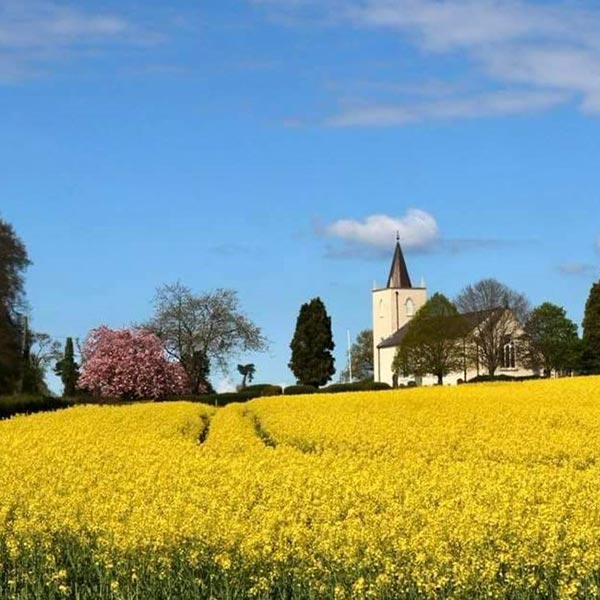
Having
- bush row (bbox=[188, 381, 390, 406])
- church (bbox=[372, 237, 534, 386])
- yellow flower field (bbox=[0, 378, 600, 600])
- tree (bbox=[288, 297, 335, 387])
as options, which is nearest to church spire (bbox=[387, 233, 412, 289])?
church (bbox=[372, 237, 534, 386])

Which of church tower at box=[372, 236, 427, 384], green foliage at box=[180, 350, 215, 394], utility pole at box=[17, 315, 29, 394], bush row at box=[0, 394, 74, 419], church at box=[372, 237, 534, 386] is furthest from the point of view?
church tower at box=[372, 236, 427, 384]

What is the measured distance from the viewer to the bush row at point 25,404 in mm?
47875

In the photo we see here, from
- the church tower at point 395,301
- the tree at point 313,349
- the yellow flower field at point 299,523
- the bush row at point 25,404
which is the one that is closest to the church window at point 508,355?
the tree at point 313,349

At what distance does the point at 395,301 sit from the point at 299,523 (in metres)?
149

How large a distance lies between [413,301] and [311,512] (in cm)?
14919

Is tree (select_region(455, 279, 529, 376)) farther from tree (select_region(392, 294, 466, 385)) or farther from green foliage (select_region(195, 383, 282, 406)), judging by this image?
green foliage (select_region(195, 383, 282, 406))

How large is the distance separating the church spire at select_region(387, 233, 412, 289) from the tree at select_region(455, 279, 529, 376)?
138 feet

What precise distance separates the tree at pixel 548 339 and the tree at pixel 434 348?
6.35 meters

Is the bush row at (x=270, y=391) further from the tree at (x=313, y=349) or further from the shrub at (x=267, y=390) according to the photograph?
the tree at (x=313, y=349)

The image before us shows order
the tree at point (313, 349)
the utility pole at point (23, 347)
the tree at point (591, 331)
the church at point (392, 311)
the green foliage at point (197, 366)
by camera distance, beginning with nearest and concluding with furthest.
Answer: the utility pole at point (23, 347)
the green foliage at point (197, 366)
the tree at point (591, 331)
the tree at point (313, 349)
the church at point (392, 311)

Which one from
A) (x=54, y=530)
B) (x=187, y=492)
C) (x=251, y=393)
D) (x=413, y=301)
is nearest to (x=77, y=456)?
(x=187, y=492)

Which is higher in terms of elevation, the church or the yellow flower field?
the church

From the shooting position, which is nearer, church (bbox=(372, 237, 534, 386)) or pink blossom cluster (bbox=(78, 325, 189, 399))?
pink blossom cluster (bbox=(78, 325, 189, 399))

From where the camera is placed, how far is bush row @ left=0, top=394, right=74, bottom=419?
157 feet
